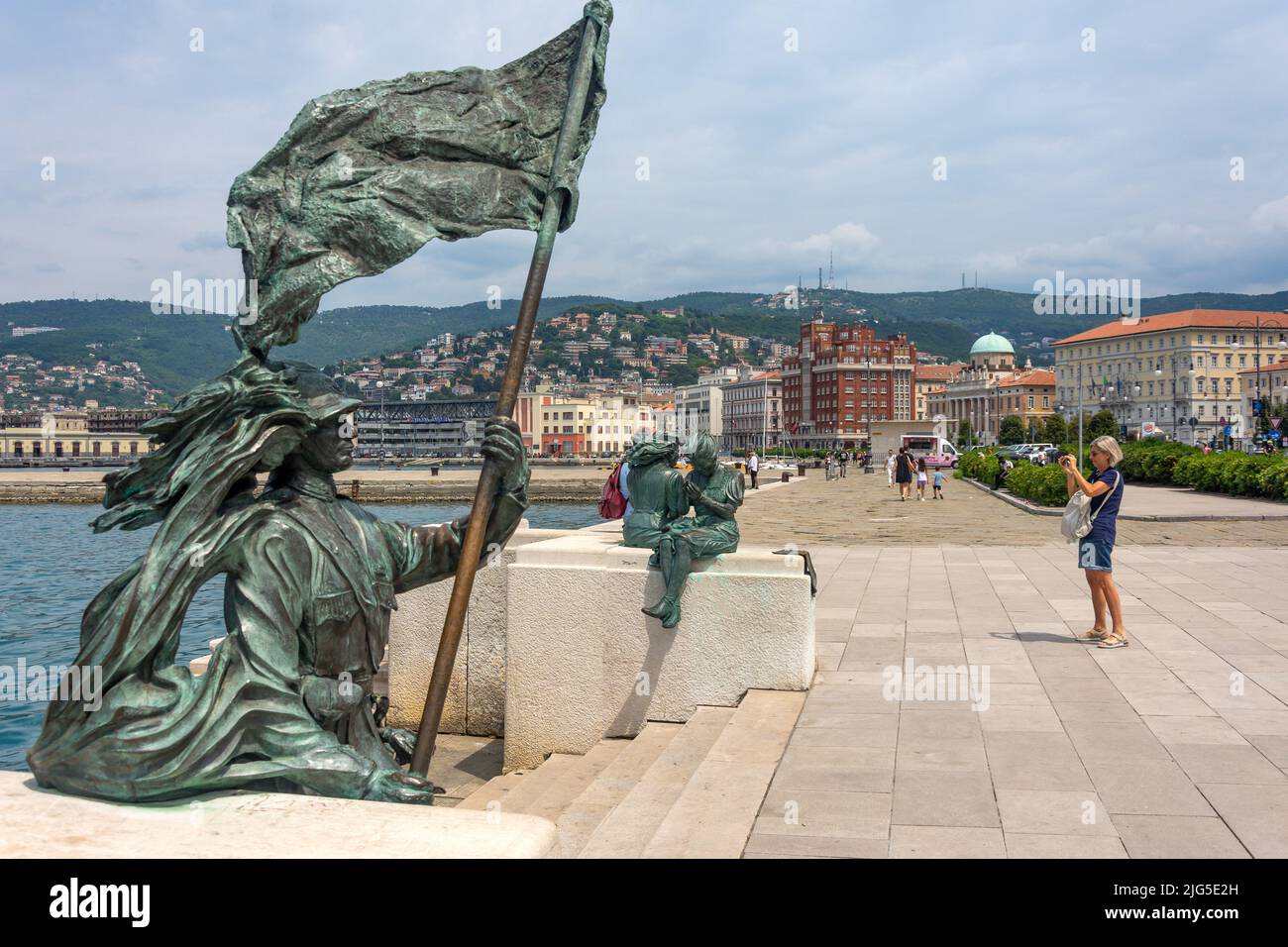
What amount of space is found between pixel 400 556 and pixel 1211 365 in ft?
407

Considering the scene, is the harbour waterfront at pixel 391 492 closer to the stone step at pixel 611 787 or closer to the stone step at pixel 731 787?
the stone step at pixel 611 787

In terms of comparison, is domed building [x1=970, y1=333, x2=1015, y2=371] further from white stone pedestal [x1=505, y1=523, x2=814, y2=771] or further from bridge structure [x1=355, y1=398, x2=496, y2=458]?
white stone pedestal [x1=505, y1=523, x2=814, y2=771]

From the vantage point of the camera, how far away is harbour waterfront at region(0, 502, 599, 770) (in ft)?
35.6

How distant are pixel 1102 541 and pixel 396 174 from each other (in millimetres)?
6064

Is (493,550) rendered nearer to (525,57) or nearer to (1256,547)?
(525,57)

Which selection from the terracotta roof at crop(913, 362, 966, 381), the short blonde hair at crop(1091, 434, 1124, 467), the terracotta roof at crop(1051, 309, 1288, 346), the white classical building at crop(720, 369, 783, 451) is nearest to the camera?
the short blonde hair at crop(1091, 434, 1124, 467)

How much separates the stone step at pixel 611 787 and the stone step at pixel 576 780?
0.09 metres

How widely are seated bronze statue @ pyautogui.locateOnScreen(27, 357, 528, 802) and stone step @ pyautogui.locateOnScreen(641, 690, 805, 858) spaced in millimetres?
994

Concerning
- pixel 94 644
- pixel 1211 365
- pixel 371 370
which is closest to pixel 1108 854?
pixel 94 644

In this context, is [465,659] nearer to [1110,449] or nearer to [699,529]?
[699,529]

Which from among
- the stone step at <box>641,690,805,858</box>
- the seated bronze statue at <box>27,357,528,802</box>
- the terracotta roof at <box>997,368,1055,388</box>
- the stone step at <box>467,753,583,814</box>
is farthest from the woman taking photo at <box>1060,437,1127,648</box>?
the terracotta roof at <box>997,368,1055,388</box>

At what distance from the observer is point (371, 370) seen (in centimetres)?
19188

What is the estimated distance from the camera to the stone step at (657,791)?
13.8ft

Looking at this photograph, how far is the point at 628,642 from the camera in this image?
698cm
